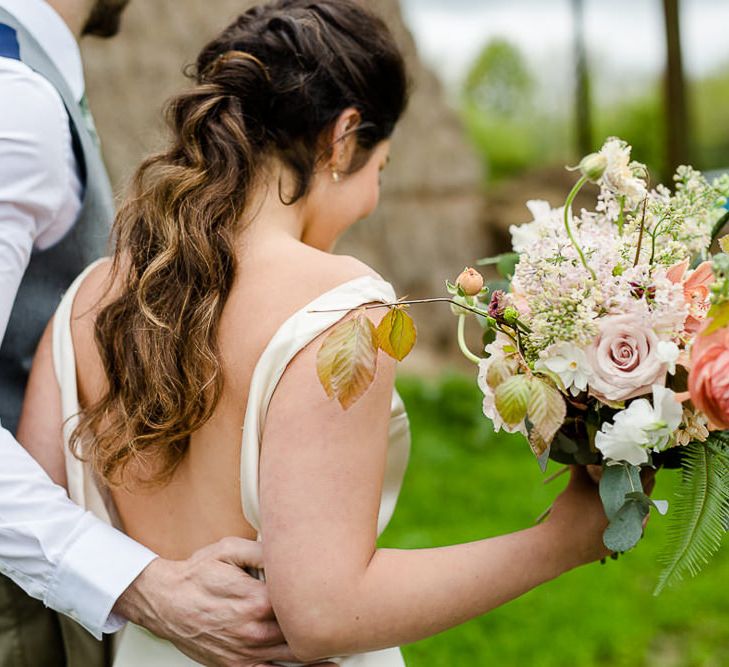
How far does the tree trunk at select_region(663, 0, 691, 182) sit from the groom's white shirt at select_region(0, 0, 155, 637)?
4696 millimetres

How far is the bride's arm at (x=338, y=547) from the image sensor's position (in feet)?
4.36

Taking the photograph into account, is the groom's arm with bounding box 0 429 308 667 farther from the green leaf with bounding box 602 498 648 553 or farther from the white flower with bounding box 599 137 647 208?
the white flower with bounding box 599 137 647 208

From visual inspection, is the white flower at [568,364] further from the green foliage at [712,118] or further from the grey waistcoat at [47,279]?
the green foliage at [712,118]

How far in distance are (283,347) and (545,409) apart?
373mm

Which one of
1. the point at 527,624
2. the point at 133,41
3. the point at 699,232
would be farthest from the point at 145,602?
the point at 133,41

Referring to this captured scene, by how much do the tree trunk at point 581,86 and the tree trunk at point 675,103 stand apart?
192 cm

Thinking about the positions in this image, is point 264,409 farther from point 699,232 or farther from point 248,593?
point 699,232

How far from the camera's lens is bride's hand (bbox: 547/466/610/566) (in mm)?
1479

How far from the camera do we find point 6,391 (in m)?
1.77

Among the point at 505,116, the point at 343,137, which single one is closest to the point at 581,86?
the point at 505,116

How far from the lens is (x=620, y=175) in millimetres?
1309

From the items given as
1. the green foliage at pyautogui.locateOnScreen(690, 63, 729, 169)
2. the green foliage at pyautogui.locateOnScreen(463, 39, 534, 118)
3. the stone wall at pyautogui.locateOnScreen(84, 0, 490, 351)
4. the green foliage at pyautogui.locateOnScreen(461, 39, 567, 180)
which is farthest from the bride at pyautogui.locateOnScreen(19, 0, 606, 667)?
the green foliage at pyautogui.locateOnScreen(463, 39, 534, 118)

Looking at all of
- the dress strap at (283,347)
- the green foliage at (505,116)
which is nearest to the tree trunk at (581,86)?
the green foliage at (505,116)

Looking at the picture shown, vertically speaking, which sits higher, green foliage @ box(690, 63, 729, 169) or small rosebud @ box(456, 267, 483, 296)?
small rosebud @ box(456, 267, 483, 296)
